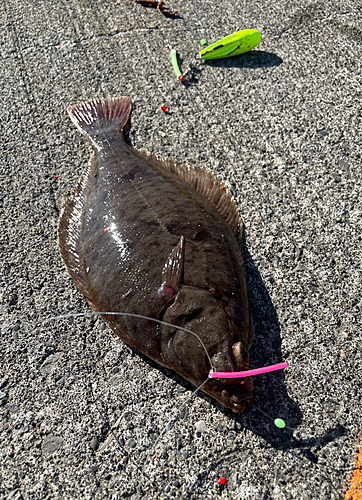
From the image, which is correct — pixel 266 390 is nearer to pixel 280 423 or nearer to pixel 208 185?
pixel 280 423

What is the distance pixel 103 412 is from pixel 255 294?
3.77 feet

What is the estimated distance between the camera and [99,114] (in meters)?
3.41

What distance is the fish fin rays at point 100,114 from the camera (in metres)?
3.33

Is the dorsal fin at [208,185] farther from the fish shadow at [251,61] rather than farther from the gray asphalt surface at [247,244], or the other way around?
the fish shadow at [251,61]

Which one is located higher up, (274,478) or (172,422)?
(172,422)

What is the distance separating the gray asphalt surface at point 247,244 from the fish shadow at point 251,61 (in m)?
0.02

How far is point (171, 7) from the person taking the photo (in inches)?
169

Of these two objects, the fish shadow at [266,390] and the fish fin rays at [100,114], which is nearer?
the fish shadow at [266,390]

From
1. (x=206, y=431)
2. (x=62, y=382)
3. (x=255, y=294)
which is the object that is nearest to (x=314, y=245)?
(x=255, y=294)

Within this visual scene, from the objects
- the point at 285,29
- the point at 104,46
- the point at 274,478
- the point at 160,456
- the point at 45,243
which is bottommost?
the point at 274,478

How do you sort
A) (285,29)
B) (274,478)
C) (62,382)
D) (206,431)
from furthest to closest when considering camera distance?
(285,29), (62,382), (206,431), (274,478)

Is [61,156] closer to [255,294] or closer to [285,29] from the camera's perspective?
[255,294]

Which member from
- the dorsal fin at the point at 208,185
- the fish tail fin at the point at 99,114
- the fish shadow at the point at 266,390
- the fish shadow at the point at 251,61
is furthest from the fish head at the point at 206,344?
the fish shadow at the point at 251,61

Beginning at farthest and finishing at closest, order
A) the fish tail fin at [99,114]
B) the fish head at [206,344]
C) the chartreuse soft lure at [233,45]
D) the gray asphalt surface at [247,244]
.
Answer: the chartreuse soft lure at [233,45] < the fish tail fin at [99,114] < the gray asphalt surface at [247,244] < the fish head at [206,344]
